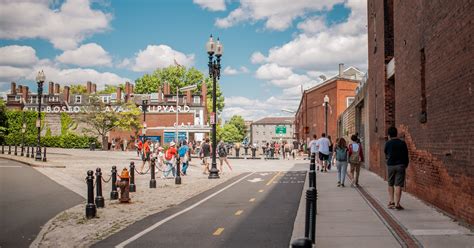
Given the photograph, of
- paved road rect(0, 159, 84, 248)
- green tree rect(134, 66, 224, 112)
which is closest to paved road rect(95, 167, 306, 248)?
paved road rect(0, 159, 84, 248)

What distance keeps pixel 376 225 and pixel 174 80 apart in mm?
90097

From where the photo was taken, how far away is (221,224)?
9.51 meters

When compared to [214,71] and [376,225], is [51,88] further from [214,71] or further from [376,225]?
[376,225]

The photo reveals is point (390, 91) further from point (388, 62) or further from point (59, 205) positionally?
point (59, 205)

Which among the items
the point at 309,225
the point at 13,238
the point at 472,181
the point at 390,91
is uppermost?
the point at 390,91

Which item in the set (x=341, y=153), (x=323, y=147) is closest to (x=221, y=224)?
(x=341, y=153)

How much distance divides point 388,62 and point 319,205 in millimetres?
8676

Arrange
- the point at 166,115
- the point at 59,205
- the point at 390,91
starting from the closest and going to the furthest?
the point at 59,205 → the point at 390,91 → the point at 166,115

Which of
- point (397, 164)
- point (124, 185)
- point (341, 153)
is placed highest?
point (341, 153)

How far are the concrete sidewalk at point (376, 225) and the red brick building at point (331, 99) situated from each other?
141 ft

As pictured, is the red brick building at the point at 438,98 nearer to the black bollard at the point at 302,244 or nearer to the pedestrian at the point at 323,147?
the pedestrian at the point at 323,147

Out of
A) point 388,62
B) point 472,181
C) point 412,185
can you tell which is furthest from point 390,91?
point 472,181

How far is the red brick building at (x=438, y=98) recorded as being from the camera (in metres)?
8.45

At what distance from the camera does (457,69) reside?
8961mm
